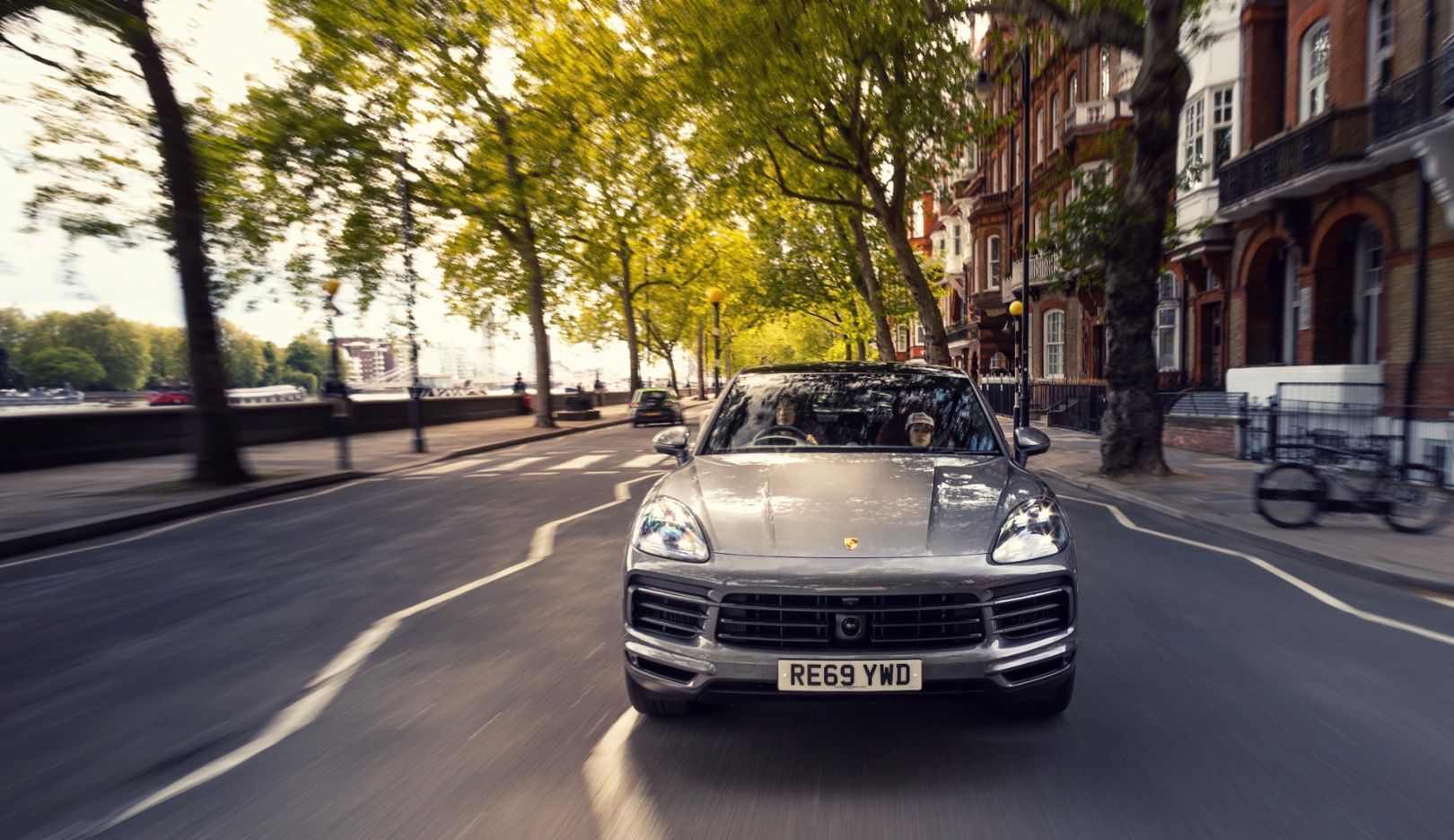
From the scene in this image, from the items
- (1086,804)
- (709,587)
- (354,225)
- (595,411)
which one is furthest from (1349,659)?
(595,411)

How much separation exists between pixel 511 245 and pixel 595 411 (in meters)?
9.45

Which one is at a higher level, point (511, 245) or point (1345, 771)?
point (511, 245)

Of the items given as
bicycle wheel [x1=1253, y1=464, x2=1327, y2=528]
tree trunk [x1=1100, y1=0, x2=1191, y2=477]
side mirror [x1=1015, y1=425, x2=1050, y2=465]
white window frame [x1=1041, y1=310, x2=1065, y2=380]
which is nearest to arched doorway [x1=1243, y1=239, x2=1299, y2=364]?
tree trunk [x1=1100, y1=0, x2=1191, y2=477]

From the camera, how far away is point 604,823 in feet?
8.83

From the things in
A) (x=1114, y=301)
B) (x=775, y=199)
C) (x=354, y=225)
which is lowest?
(x=1114, y=301)

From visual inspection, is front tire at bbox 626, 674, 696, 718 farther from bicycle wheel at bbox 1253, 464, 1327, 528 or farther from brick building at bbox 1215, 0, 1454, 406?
brick building at bbox 1215, 0, 1454, 406

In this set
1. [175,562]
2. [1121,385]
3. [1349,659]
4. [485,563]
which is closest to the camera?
[1349,659]

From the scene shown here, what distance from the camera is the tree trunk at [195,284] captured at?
12125 millimetres

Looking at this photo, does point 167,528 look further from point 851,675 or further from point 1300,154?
point 1300,154

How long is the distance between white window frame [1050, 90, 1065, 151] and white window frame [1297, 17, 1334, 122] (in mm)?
13677

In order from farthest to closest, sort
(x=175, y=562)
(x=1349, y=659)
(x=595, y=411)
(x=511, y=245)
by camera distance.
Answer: (x=595, y=411)
(x=511, y=245)
(x=175, y=562)
(x=1349, y=659)

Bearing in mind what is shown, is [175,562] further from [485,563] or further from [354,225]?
[354,225]

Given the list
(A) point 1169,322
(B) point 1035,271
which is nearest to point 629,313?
(B) point 1035,271

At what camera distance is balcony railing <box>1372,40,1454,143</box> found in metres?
12.4
